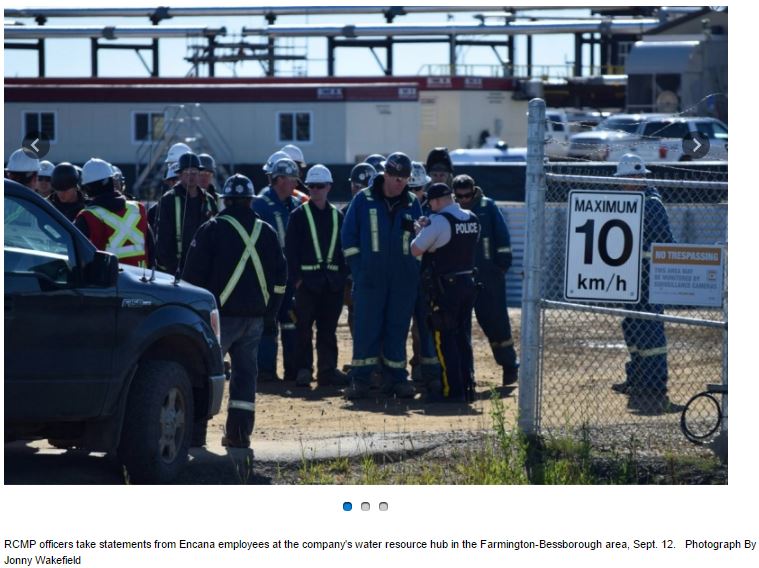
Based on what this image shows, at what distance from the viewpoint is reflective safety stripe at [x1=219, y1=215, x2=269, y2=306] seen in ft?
28.3

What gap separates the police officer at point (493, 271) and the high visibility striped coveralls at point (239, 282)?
114 inches

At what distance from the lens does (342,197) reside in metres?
31.0

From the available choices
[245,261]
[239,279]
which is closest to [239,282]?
[239,279]

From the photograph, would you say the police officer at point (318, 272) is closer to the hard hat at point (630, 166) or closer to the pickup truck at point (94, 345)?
the hard hat at point (630, 166)

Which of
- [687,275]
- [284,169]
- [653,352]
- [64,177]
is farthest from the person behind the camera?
[284,169]

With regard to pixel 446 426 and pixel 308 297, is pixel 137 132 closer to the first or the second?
pixel 308 297

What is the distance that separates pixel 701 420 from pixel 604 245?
168 cm

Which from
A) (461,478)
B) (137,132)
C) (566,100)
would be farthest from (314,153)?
(461,478)

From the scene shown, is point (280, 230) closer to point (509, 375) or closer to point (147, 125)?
point (509, 375)

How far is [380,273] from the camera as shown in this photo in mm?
10797

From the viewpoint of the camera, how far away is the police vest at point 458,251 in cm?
1019

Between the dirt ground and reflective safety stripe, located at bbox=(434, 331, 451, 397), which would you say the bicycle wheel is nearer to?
the dirt ground

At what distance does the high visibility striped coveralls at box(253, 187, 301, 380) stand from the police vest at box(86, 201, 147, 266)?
1916 millimetres
